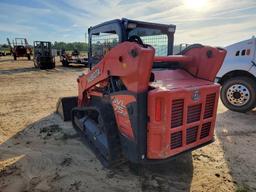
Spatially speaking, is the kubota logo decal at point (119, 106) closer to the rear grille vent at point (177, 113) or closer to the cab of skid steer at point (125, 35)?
the rear grille vent at point (177, 113)

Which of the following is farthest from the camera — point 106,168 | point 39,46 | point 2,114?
point 39,46

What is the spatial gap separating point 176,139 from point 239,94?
361 centimetres

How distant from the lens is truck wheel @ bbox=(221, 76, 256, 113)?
204 inches

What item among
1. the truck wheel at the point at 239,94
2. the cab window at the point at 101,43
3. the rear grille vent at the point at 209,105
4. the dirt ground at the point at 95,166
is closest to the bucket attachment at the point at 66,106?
the dirt ground at the point at 95,166

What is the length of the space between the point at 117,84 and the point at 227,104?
3970 millimetres

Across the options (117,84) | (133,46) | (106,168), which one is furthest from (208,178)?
(133,46)

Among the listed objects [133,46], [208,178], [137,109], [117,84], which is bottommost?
[208,178]

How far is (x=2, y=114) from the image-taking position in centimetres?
539

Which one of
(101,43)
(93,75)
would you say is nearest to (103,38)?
(101,43)

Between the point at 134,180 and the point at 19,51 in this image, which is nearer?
the point at 134,180

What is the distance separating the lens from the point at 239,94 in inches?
211

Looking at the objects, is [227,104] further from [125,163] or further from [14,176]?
[14,176]

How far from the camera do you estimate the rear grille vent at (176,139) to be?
8.22 feet

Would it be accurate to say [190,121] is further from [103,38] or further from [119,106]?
[103,38]
